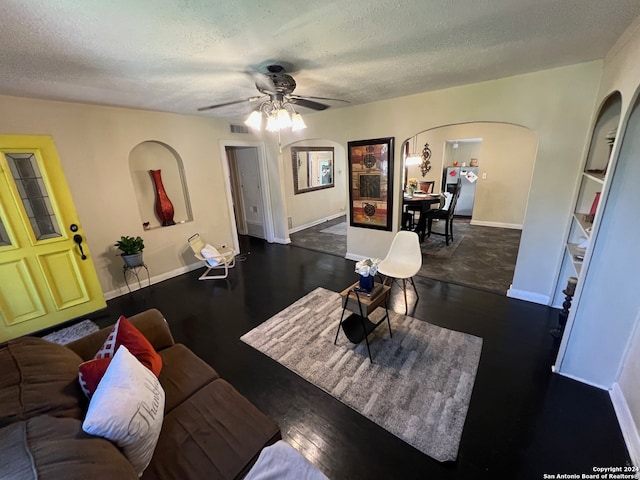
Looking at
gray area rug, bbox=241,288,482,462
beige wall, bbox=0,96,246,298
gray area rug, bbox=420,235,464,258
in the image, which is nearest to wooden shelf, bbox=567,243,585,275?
gray area rug, bbox=241,288,482,462

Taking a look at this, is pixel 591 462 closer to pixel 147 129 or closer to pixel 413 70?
pixel 413 70

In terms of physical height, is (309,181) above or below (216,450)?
above

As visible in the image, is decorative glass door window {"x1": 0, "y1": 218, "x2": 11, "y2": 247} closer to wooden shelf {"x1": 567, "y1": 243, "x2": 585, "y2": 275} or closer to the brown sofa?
the brown sofa

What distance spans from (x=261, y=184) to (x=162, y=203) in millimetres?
1897

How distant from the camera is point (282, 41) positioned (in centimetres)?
171

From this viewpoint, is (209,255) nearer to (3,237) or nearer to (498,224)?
(3,237)

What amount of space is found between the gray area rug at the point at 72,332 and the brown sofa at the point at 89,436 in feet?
5.34

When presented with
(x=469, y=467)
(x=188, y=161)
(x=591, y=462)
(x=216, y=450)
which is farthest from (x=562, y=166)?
(x=188, y=161)

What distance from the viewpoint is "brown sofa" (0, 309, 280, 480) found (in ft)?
2.57

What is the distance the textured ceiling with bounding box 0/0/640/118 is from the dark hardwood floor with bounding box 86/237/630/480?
241 centimetres

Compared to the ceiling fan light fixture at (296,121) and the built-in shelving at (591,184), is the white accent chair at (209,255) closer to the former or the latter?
the ceiling fan light fixture at (296,121)

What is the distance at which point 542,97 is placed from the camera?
2596 mm

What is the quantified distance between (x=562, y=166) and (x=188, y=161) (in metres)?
4.71

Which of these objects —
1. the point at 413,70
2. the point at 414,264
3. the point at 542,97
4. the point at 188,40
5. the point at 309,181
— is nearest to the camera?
the point at 188,40
